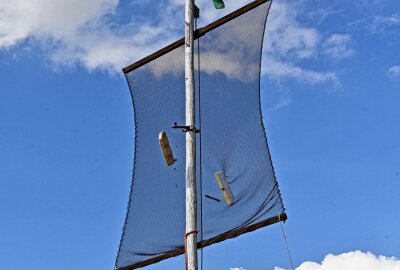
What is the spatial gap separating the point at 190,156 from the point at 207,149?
2.65 ft

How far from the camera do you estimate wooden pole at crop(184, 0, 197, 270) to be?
6.50 m

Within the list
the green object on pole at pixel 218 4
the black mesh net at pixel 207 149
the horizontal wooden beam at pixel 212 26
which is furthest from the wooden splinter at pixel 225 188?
the green object on pole at pixel 218 4

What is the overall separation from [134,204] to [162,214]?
518mm

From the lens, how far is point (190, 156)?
22.5 feet

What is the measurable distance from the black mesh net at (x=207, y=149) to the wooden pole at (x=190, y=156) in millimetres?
429

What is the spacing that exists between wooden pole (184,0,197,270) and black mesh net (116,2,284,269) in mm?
429

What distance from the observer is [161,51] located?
28.9 feet

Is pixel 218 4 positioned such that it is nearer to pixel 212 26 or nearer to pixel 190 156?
pixel 212 26

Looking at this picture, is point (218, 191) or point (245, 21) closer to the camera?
point (218, 191)

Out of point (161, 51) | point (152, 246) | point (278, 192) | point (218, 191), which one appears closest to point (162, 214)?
point (152, 246)

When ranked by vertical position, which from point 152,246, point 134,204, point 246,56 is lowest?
point 152,246

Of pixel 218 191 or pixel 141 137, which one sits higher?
pixel 141 137

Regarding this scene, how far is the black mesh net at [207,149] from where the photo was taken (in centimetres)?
732

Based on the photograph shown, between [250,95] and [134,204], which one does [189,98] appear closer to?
[250,95]
